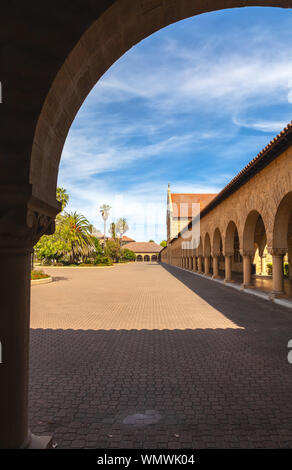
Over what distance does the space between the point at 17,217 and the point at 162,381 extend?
3.97m

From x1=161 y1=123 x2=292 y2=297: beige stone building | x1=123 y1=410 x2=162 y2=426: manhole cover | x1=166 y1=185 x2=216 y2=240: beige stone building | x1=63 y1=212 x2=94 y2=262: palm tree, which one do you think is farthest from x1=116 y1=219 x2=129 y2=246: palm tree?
x1=123 y1=410 x2=162 y2=426: manhole cover

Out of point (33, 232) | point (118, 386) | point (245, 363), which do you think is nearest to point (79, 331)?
point (118, 386)

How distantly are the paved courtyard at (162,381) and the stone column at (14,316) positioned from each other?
1045 mm

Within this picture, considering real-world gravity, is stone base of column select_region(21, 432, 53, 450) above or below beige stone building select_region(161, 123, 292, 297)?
below

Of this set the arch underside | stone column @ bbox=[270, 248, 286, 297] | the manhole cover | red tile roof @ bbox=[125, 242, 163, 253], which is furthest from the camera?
red tile roof @ bbox=[125, 242, 163, 253]

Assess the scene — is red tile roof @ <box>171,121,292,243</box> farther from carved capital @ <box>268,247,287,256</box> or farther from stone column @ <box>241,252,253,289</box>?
stone column @ <box>241,252,253,289</box>

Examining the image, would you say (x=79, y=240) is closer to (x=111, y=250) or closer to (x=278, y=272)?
(x=111, y=250)

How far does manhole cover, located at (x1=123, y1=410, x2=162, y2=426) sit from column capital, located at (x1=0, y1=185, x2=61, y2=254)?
2676 millimetres

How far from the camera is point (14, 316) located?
8.79ft

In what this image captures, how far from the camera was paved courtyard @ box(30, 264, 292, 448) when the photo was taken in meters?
3.59

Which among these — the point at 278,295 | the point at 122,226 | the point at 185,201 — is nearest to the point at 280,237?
the point at 278,295

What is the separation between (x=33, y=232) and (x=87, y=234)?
177 ft
